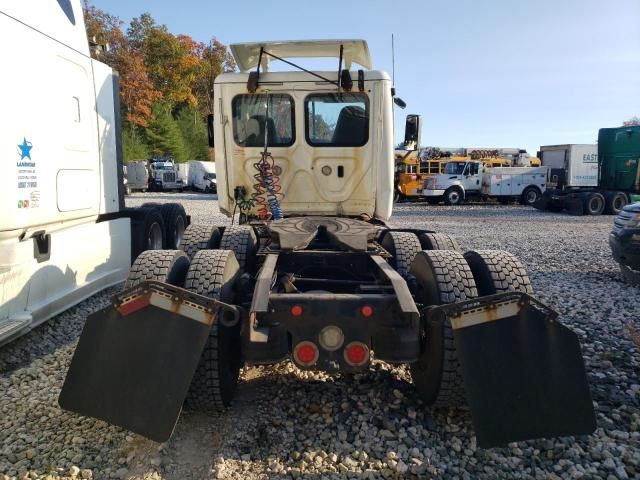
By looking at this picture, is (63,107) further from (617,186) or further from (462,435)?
(617,186)

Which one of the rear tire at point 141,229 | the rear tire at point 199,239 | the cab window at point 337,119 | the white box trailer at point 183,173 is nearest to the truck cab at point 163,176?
the white box trailer at point 183,173

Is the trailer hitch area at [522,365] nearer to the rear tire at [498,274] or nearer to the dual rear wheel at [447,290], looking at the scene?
the dual rear wheel at [447,290]

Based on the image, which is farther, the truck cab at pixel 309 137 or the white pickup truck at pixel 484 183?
the white pickup truck at pixel 484 183

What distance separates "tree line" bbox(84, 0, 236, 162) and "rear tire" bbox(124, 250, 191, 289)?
133ft

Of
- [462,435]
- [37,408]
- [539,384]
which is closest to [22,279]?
[37,408]

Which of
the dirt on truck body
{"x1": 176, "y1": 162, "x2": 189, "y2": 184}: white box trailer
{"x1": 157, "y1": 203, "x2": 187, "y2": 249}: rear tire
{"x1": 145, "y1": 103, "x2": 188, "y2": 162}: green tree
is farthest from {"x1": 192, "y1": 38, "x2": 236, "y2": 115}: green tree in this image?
the dirt on truck body

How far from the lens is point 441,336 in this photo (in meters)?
3.19

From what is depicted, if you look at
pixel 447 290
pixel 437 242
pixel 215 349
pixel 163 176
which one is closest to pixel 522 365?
pixel 447 290

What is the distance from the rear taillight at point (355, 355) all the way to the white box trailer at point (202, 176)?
35.1m

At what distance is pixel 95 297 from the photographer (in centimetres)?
655

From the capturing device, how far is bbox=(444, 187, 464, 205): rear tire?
1037 inches

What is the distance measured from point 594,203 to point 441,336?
67.2 feet

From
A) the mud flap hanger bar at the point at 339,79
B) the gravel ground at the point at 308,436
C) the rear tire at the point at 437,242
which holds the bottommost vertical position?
the gravel ground at the point at 308,436

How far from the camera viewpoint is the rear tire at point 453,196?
86.4 feet
